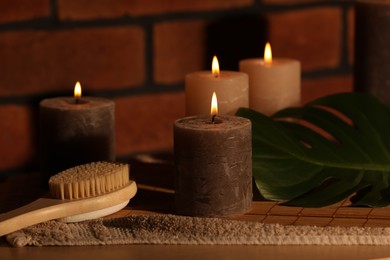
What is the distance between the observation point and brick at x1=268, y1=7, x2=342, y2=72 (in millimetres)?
1360

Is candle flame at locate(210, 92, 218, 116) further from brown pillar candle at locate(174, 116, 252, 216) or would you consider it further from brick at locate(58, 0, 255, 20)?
brick at locate(58, 0, 255, 20)

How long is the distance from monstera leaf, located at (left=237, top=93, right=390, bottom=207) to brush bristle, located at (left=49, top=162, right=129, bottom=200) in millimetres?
153

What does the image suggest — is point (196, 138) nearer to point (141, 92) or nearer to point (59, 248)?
point (59, 248)

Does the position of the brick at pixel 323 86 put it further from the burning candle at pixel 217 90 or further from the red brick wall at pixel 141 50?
the burning candle at pixel 217 90

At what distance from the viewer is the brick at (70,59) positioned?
1.17 m

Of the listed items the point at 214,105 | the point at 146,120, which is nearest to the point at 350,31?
the point at 146,120

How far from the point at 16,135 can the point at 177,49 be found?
0.25 meters

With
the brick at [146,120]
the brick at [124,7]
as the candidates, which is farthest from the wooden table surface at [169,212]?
the brick at [124,7]

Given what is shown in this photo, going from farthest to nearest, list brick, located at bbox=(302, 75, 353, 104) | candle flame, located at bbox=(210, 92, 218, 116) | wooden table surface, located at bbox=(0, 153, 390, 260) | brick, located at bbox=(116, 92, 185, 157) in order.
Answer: brick, located at bbox=(302, 75, 353, 104), brick, located at bbox=(116, 92, 185, 157), candle flame, located at bbox=(210, 92, 218, 116), wooden table surface, located at bbox=(0, 153, 390, 260)

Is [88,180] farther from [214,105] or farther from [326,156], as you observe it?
[326,156]

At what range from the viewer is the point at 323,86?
1.41 m

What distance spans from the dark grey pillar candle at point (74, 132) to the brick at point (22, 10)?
0.17 m

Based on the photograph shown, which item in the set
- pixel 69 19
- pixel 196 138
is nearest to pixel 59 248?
pixel 196 138

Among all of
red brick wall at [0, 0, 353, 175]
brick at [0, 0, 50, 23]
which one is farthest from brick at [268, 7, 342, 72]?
brick at [0, 0, 50, 23]
